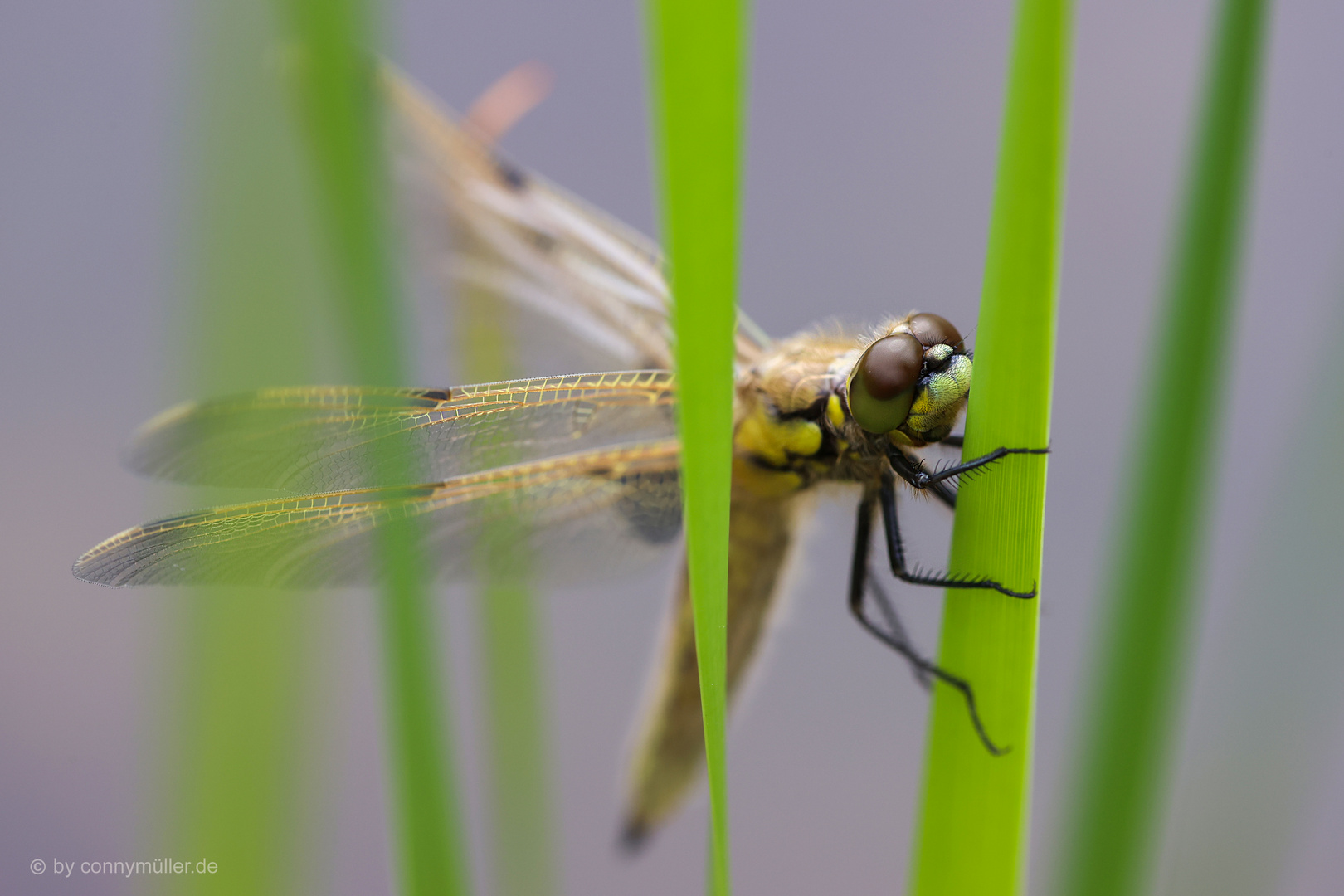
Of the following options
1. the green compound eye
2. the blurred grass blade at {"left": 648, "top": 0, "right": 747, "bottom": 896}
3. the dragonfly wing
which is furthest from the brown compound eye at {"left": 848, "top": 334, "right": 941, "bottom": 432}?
the blurred grass blade at {"left": 648, "top": 0, "right": 747, "bottom": 896}

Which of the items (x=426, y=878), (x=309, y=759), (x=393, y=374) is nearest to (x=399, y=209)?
(x=393, y=374)

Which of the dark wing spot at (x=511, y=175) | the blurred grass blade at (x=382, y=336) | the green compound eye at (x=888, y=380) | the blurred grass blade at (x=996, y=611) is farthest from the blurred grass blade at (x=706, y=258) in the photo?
the dark wing spot at (x=511, y=175)

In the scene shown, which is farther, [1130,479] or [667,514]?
[667,514]

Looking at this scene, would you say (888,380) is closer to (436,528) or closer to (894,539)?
(894,539)

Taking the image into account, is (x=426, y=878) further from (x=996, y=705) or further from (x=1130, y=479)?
(x=1130, y=479)

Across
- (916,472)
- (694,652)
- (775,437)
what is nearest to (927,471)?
(916,472)

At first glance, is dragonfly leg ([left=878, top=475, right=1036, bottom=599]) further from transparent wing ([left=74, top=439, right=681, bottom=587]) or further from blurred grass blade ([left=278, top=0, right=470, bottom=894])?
blurred grass blade ([left=278, top=0, right=470, bottom=894])

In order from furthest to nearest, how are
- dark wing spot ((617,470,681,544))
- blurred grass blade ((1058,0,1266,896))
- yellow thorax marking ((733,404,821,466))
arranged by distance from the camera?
dark wing spot ((617,470,681,544))
yellow thorax marking ((733,404,821,466))
blurred grass blade ((1058,0,1266,896))

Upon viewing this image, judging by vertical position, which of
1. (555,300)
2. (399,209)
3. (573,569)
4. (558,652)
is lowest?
(558,652)
